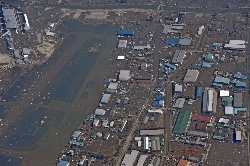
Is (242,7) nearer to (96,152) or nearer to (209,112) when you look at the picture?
(209,112)

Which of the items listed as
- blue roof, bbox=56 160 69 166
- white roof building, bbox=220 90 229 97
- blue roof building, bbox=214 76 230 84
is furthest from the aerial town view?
white roof building, bbox=220 90 229 97

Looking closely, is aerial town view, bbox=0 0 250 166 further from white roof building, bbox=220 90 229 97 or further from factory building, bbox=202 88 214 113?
white roof building, bbox=220 90 229 97

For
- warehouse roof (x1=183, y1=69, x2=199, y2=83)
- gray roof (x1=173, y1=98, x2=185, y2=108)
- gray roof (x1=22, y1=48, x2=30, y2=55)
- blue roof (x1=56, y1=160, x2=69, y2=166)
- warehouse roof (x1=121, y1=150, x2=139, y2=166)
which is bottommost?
blue roof (x1=56, y1=160, x2=69, y2=166)

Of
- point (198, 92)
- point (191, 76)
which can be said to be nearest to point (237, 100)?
point (198, 92)

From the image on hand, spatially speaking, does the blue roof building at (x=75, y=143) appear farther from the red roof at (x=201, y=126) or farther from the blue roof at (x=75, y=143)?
the red roof at (x=201, y=126)

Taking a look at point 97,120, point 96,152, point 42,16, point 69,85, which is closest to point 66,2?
point 42,16

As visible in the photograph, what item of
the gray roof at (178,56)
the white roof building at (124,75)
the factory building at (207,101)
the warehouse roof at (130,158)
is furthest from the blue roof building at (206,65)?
the warehouse roof at (130,158)

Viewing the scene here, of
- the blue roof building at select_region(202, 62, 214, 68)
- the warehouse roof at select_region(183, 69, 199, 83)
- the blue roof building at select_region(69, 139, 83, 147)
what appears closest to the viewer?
the blue roof building at select_region(69, 139, 83, 147)
